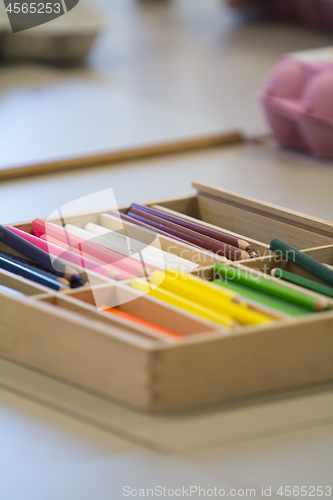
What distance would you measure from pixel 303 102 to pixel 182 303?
0.97 meters

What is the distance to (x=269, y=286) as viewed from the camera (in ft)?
2.46

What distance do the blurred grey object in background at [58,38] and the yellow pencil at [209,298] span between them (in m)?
1.87

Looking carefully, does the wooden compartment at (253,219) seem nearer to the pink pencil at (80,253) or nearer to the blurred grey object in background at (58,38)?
the pink pencil at (80,253)

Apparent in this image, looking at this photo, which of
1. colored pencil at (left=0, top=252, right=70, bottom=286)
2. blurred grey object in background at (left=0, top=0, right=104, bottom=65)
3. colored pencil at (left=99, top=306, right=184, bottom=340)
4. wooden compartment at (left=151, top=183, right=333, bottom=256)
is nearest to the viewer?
colored pencil at (left=99, top=306, right=184, bottom=340)

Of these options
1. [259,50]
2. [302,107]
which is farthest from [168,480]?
[259,50]

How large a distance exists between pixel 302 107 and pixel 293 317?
3.19 ft

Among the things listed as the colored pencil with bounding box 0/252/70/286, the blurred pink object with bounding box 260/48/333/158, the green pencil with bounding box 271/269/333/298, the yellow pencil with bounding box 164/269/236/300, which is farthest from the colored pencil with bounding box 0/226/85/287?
the blurred pink object with bounding box 260/48/333/158

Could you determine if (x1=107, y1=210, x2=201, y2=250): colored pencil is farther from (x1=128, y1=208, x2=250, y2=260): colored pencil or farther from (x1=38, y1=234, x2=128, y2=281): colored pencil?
(x1=38, y1=234, x2=128, y2=281): colored pencil

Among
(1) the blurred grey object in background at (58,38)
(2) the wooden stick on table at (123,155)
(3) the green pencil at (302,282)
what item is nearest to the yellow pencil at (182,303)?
(3) the green pencil at (302,282)

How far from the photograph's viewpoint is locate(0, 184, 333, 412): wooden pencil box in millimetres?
614

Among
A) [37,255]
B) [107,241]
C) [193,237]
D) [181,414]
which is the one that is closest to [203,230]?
[193,237]

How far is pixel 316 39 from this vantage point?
2803mm

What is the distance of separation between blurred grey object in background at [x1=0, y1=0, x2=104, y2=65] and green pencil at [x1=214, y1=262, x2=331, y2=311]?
186 centimetres

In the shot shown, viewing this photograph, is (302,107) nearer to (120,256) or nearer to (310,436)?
(120,256)
